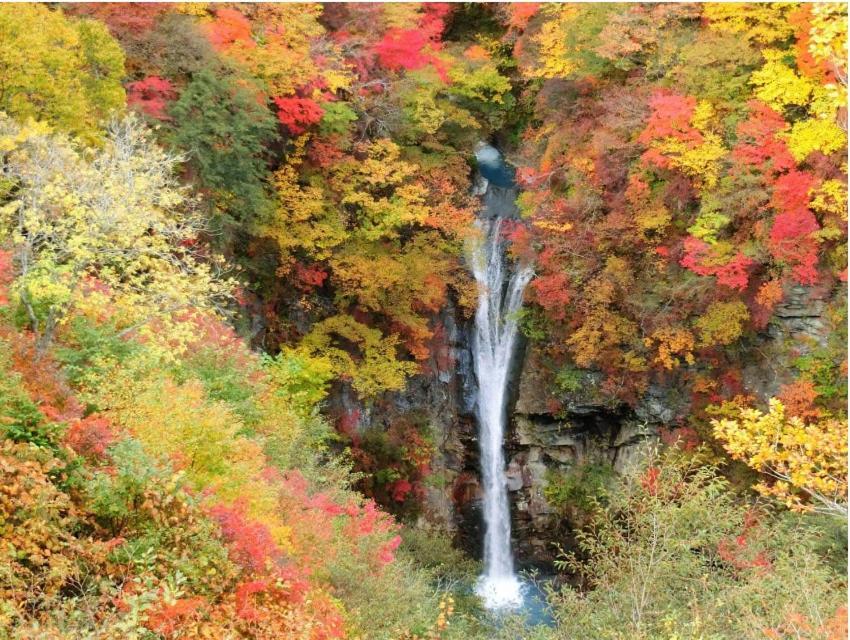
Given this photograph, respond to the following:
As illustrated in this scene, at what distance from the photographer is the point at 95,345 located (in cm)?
1050

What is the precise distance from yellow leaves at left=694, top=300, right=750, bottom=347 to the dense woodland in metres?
0.07

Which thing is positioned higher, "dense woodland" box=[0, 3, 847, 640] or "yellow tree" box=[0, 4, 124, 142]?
"yellow tree" box=[0, 4, 124, 142]

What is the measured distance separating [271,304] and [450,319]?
19.2ft

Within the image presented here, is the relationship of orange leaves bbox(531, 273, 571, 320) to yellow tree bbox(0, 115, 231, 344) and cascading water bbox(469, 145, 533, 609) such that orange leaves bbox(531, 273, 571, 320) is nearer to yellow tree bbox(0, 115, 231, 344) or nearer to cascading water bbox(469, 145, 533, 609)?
cascading water bbox(469, 145, 533, 609)

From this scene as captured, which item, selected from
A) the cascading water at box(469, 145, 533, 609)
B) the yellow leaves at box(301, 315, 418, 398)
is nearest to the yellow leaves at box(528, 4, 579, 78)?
the cascading water at box(469, 145, 533, 609)

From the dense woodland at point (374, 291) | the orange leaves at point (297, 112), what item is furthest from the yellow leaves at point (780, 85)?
the orange leaves at point (297, 112)

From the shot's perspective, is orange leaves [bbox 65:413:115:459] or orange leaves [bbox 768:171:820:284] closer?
orange leaves [bbox 65:413:115:459]

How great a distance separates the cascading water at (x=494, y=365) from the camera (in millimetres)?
22484

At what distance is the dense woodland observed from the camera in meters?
7.98

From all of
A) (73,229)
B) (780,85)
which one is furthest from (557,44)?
(73,229)

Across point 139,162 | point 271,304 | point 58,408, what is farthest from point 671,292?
point 58,408

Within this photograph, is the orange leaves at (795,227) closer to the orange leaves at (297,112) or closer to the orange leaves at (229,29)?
the orange leaves at (297,112)

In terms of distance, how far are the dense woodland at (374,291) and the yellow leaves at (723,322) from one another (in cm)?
7

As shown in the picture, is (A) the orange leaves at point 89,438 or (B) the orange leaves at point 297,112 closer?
(A) the orange leaves at point 89,438
